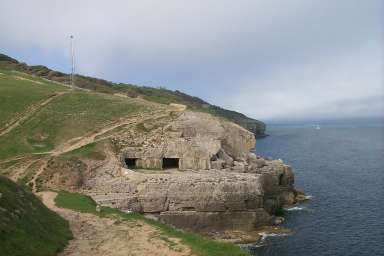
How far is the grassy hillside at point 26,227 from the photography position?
18.7m

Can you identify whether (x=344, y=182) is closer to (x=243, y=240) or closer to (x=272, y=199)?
(x=272, y=199)

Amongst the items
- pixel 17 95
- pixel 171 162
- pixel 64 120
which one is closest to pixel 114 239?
pixel 171 162

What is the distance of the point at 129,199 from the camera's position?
42.0 metres

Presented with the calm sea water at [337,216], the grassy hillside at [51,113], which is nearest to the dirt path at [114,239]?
the calm sea water at [337,216]

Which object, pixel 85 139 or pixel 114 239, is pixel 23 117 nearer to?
pixel 85 139

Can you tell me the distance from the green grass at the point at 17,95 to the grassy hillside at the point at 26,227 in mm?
32405

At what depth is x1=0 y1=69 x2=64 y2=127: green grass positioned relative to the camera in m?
57.2

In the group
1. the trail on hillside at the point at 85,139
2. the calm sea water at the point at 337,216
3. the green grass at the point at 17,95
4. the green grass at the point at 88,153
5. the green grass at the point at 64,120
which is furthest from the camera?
the green grass at the point at 17,95

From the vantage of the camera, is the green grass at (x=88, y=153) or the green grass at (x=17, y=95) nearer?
the green grass at (x=88, y=153)

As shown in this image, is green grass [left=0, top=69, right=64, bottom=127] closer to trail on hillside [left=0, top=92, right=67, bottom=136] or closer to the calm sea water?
trail on hillside [left=0, top=92, right=67, bottom=136]

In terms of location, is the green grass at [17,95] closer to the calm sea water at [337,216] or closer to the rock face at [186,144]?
the rock face at [186,144]

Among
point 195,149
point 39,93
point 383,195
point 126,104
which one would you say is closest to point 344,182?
point 383,195

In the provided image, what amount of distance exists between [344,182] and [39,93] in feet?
165

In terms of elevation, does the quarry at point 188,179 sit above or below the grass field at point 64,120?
below
